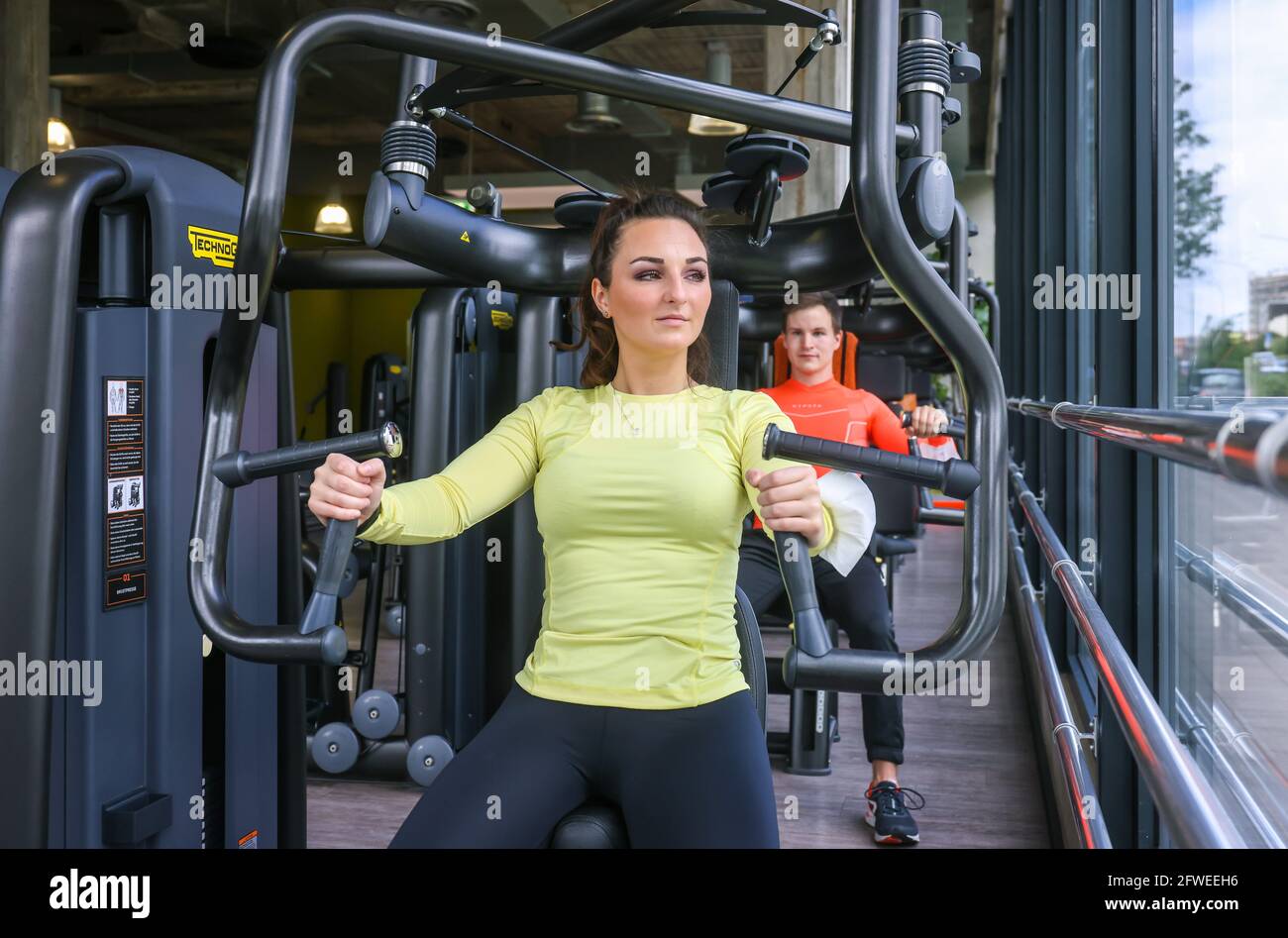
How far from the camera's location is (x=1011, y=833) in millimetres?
2750

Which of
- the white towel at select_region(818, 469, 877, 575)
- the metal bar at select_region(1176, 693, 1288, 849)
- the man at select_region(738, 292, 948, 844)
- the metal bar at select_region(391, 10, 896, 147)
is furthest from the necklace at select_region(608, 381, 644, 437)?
the man at select_region(738, 292, 948, 844)

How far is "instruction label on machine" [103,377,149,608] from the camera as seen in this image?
1727mm

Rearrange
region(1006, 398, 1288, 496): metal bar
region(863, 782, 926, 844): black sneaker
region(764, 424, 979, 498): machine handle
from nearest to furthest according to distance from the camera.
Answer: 1. region(1006, 398, 1288, 496): metal bar
2. region(764, 424, 979, 498): machine handle
3. region(863, 782, 926, 844): black sneaker

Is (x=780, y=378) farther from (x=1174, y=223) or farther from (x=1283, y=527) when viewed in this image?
(x=1283, y=527)

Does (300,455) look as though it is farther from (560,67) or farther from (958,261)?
(958,261)

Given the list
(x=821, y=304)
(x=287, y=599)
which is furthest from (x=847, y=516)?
(x=821, y=304)

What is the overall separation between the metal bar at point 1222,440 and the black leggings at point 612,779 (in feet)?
2.12

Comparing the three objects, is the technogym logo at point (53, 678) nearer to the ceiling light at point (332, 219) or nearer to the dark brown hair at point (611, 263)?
the dark brown hair at point (611, 263)

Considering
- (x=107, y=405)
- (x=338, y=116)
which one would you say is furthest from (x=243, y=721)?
(x=338, y=116)

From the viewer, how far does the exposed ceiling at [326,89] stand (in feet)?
22.8

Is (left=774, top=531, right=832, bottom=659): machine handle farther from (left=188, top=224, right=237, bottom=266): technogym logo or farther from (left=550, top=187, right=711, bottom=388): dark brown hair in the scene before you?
(left=188, top=224, right=237, bottom=266): technogym logo
